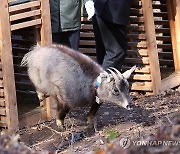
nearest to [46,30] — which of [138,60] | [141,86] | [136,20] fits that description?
[136,20]

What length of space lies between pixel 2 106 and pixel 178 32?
329 centimetres

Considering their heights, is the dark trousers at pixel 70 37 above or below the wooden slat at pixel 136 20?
below

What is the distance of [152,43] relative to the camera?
28.9 feet

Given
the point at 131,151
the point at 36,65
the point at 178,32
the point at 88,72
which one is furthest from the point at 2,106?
the point at 131,151

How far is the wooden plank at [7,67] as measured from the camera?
279 inches

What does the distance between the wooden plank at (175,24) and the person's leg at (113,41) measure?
118 centimetres

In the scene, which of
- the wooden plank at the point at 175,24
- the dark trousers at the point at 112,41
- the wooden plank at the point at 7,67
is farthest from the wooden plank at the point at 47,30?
the wooden plank at the point at 175,24

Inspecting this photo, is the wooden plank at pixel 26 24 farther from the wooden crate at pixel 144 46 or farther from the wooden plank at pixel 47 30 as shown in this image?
the wooden crate at pixel 144 46

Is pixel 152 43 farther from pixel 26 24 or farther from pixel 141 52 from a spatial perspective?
pixel 26 24

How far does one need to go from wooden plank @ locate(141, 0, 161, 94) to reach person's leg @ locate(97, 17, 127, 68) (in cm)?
46

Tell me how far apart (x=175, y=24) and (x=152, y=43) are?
2.42 feet

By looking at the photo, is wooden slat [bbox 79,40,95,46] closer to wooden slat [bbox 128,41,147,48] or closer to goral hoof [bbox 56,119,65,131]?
wooden slat [bbox 128,41,147,48]

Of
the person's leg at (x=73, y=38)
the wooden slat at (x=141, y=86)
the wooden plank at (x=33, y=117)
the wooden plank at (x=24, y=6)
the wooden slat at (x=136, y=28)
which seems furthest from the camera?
the wooden slat at (x=141, y=86)

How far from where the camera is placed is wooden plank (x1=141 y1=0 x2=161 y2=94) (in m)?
8.72
